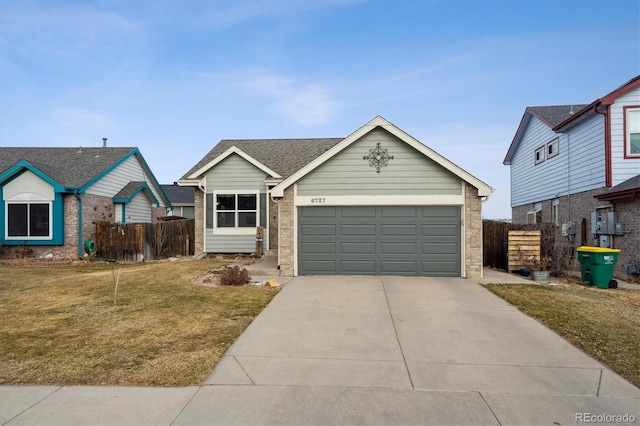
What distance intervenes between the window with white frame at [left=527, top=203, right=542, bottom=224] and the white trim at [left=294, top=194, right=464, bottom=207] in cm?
1056

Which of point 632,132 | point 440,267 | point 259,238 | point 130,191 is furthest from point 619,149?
point 130,191

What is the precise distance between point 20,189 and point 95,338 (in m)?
15.0

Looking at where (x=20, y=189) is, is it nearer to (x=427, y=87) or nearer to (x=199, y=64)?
(x=199, y=64)

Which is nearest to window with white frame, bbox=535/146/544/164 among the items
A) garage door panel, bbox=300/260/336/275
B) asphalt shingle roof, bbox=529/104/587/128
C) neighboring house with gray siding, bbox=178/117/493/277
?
asphalt shingle roof, bbox=529/104/587/128

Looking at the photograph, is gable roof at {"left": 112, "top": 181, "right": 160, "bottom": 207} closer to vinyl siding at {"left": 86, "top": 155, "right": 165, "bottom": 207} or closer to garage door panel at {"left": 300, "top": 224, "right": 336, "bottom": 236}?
vinyl siding at {"left": 86, "top": 155, "right": 165, "bottom": 207}

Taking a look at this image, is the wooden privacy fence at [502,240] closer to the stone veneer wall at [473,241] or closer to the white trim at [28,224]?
the stone veneer wall at [473,241]

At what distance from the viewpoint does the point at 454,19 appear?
1360cm

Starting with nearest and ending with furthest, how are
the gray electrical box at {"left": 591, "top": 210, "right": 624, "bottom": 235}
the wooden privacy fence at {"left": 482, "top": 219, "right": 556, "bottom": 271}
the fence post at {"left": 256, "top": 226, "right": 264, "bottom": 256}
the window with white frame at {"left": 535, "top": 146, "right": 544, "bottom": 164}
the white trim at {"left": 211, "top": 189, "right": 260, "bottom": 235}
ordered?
the gray electrical box at {"left": 591, "top": 210, "right": 624, "bottom": 235}
the wooden privacy fence at {"left": 482, "top": 219, "right": 556, "bottom": 271}
the fence post at {"left": 256, "top": 226, "right": 264, "bottom": 256}
the white trim at {"left": 211, "top": 189, "right": 260, "bottom": 235}
the window with white frame at {"left": 535, "top": 146, "right": 544, "bottom": 164}

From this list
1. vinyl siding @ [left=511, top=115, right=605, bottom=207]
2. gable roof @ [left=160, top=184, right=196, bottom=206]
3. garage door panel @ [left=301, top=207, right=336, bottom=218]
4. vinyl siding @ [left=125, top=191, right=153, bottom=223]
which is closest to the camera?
garage door panel @ [left=301, top=207, right=336, bottom=218]

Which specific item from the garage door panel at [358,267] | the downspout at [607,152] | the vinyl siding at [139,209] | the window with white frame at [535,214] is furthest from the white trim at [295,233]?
the window with white frame at [535,214]

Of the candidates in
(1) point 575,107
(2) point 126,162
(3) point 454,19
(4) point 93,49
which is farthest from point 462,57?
(2) point 126,162

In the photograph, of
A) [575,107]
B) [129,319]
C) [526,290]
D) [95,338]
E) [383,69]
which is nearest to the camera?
[95,338]

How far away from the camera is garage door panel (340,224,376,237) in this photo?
37.9 ft

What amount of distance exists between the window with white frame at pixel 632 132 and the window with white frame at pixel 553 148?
396cm
